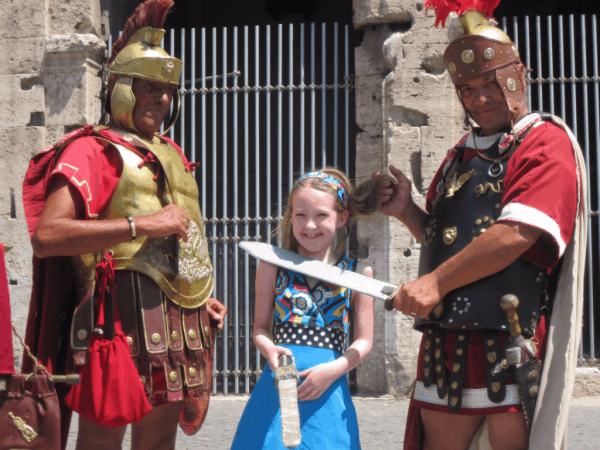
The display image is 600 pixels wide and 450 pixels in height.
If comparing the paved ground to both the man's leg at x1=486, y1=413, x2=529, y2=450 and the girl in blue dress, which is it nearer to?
the girl in blue dress

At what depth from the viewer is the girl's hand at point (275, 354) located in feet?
7.27

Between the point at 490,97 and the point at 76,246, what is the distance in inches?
55.2

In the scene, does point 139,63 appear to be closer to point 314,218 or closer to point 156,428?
point 314,218

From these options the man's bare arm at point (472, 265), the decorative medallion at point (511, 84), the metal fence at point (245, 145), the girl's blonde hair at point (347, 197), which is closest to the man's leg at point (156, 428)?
the girl's blonde hair at point (347, 197)

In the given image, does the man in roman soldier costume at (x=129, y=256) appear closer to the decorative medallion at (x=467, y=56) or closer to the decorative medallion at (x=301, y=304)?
the decorative medallion at (x=301, y=304)

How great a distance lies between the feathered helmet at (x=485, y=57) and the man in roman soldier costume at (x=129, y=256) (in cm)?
105

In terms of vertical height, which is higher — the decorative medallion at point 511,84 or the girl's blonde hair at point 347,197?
the decorative medallion at point 511,84

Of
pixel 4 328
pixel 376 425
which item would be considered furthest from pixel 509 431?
pixel 376 425

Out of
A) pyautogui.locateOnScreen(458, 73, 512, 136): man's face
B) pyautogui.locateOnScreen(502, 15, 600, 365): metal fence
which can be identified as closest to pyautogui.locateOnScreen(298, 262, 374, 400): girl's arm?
pyautogui.locateOnScreen(458, 73, 512, 136): man's face

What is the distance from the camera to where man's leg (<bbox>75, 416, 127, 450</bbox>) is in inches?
93.0

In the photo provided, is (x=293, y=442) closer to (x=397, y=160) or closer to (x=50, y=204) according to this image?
(x=50, y=204)

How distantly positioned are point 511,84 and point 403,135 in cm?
314

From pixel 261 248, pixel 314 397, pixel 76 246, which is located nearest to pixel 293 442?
pixel 314 397

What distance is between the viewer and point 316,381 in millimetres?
2203
